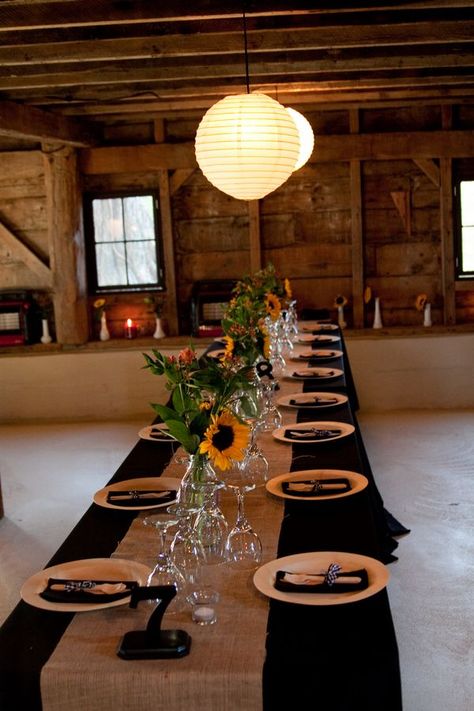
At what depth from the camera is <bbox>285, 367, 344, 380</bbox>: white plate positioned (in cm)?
487

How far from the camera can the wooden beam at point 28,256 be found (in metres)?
8.12

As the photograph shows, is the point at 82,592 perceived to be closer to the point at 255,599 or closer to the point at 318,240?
the point at 255,599

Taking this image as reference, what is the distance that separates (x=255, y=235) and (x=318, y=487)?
18.0 ft

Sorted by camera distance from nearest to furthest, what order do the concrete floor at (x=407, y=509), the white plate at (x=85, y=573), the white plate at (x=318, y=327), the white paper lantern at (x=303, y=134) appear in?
1. the white plate at (x=85, y=573)
2. the concrete floor at (x=407, y=509)
3. the white paper lantern at (x=303, y=134)
4. the white plate at (x=318, y=327)

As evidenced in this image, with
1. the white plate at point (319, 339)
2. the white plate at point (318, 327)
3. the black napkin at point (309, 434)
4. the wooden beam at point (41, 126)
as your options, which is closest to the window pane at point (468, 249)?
the white plate at point (318, 327)

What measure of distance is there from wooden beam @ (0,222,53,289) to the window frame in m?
3.57

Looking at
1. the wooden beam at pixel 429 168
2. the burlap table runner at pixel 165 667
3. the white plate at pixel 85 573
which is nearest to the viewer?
the burlap table runner at pixel 165 667

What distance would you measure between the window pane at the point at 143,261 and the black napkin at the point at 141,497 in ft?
18.2

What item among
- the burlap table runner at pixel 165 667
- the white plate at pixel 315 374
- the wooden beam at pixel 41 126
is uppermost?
the wooden beam at pixel 41 126

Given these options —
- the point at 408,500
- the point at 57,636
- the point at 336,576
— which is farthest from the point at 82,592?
the point at 408,500

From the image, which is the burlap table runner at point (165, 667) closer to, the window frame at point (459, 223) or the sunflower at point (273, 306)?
the sunflower at point (273, 306)

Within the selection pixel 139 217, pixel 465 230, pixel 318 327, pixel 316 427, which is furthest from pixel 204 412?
pixel 465 230

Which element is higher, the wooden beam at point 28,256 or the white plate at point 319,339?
the wooden beam at point 28,256

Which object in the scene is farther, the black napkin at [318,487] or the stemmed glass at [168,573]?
the black napkin at [318,487]
